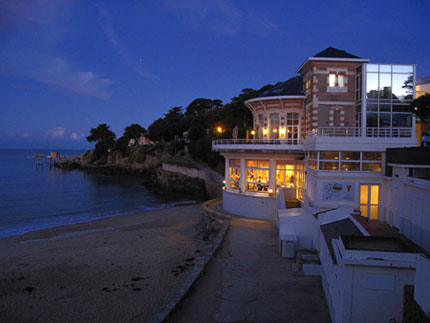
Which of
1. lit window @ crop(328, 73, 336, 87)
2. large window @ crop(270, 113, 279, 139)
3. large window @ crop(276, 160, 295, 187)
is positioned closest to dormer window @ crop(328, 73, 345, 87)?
lit window @ crop(328, 73, 336, 87)

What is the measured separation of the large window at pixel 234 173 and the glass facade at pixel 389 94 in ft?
29.4

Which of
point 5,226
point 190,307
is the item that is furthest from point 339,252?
point 5,226

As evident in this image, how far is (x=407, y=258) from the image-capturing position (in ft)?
18.9

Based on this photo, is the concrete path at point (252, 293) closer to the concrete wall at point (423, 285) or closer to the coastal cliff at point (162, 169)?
the concrete wall at point (423, 285)

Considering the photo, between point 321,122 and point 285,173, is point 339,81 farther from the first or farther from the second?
point 285,173

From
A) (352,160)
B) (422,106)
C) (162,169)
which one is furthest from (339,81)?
(162,169)

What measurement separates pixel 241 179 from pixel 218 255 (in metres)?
9.67

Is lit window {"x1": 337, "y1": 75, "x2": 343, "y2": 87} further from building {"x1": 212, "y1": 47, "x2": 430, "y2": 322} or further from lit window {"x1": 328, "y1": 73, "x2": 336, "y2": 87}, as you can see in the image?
lit window {"x1": 328, "y1": 73, "x2": 336, "y2": 87}

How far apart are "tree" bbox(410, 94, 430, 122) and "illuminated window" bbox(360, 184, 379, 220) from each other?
22.8 ft

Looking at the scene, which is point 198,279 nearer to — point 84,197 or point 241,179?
point 241,179

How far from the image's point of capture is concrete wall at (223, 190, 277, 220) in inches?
811

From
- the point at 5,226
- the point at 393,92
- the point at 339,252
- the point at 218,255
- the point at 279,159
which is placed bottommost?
the point at 5,226

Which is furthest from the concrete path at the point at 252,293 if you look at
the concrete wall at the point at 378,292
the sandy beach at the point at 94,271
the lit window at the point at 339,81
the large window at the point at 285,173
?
the lit window at the point at 339,81

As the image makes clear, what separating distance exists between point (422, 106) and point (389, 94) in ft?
6.90
